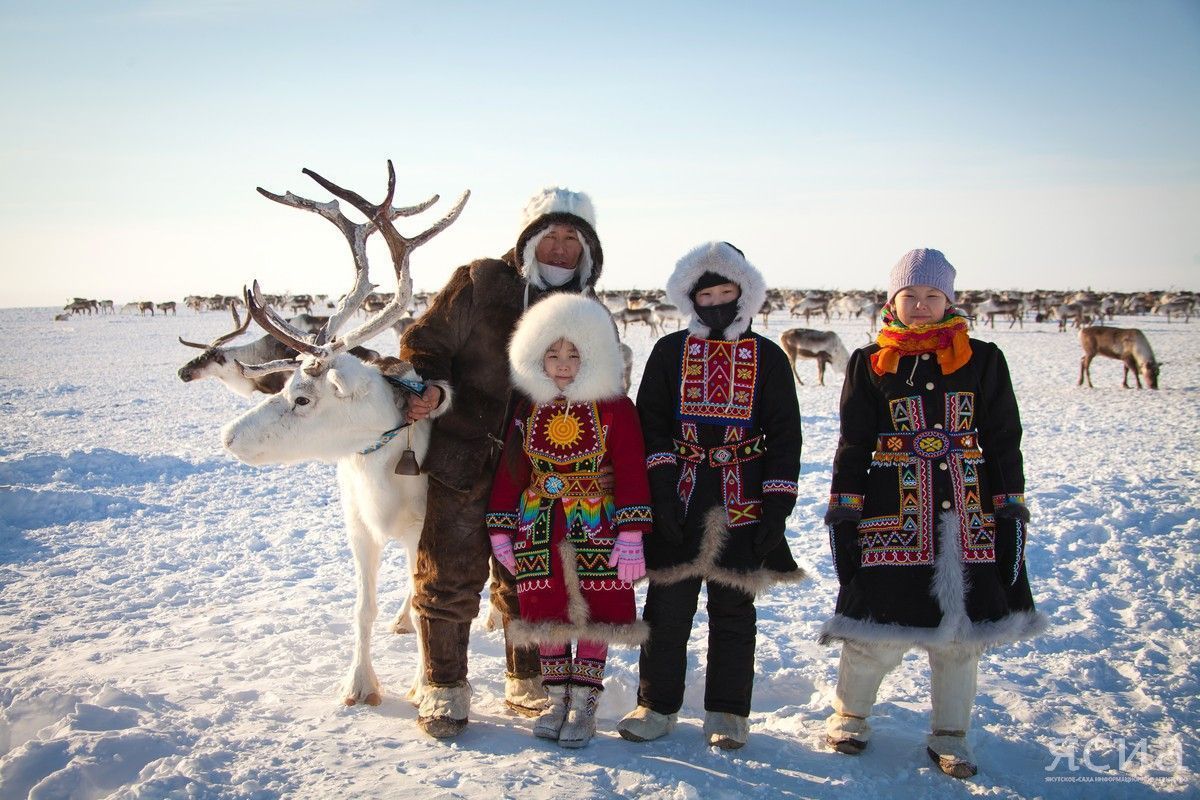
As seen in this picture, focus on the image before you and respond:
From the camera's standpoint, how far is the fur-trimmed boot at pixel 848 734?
2.69 meters

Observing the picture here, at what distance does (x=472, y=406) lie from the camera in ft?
10.0

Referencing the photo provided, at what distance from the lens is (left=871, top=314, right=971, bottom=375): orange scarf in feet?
8.72

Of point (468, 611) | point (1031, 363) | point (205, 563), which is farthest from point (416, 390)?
point (1031, 363)

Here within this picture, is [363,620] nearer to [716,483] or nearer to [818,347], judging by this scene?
[716,483]

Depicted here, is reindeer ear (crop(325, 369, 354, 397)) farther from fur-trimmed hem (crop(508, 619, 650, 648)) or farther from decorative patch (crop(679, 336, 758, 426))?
decorative patch (crop(679, 336, 758, 426))

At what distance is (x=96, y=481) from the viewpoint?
6.49m

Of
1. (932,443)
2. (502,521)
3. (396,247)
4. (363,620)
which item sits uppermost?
(396,247)

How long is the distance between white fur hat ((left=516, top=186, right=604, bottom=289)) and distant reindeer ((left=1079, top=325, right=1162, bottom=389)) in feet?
43.1

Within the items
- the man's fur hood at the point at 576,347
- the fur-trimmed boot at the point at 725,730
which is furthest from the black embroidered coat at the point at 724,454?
the fur-trimmed boot at the point at 725,730

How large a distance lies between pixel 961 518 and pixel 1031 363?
56.7 ft

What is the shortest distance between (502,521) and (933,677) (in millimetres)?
1709

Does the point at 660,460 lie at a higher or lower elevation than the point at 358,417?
lower

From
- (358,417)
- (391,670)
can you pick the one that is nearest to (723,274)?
(358,417)

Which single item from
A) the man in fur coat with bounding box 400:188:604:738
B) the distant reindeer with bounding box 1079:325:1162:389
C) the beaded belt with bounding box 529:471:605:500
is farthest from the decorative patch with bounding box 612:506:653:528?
the distant reindeer with bounding box 1079:325:1162:389
